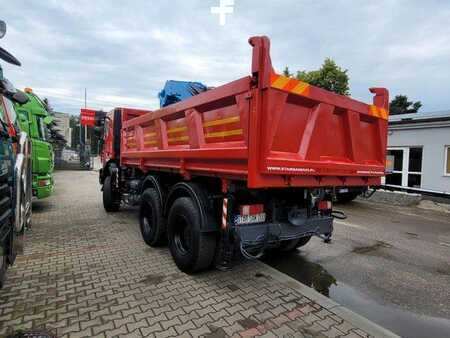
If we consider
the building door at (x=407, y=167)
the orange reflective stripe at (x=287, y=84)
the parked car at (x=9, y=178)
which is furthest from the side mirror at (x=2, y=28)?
the building door at (x=407, y=167)

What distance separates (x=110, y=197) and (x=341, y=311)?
6.32 m

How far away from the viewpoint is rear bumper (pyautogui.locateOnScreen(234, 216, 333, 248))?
11.1 feet

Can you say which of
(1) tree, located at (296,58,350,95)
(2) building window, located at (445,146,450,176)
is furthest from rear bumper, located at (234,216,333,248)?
(1) tree, located at (296,58,350,95)

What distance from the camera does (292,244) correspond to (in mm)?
4969

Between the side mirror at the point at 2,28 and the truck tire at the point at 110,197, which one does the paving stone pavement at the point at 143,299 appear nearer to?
the side mirror at the point at 2,28

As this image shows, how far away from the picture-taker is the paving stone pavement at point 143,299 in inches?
109

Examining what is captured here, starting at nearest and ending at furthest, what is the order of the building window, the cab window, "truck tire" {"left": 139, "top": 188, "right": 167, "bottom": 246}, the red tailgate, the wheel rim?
the red tailgate, the wheel rim, "truck tire" {"left": 139, "top": 188, "right": 167, "bottom": 246}, the cab window, the building window

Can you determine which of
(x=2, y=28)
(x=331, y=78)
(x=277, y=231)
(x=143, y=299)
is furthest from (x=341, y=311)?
(x=331, y=78)

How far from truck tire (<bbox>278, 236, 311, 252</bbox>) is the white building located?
9035 mm

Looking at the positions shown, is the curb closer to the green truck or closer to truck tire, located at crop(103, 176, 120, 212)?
truck tire, located at crop(103, 176, 120, 212)

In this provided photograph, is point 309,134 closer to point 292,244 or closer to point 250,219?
point 250,219

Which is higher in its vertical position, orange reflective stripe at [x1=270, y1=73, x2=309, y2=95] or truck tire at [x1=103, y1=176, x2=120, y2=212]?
orange reflective stripe at [x1=270, y1=73, x2=309, y2=95]

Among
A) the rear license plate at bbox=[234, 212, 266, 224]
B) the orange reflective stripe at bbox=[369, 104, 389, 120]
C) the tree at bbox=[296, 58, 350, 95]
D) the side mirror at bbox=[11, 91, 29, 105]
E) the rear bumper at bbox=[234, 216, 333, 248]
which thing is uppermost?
the tree at bbox=[296, 58, 350, 95]

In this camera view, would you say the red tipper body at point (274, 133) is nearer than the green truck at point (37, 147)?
Yes
